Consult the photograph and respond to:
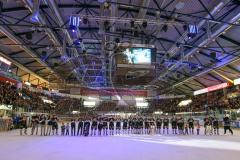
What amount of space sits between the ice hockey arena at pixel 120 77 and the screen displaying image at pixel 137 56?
0.16ft

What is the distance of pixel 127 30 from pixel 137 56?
5153 millimetres

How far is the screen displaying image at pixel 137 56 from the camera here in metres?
12.3

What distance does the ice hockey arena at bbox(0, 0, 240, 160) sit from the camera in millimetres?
11352

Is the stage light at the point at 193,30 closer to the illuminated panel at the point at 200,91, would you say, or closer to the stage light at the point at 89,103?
the illuminated panel at the point at 200,91

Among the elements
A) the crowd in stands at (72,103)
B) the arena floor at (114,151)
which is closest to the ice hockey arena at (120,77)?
the arena floor at (114,151)

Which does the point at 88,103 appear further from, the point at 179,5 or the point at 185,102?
the point at 179,5

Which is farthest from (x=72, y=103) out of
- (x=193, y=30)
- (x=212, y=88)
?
(x=193, y=30)

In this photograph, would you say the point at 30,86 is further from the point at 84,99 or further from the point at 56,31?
the point at 56,31

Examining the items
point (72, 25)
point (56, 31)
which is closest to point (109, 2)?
point (72, 25)

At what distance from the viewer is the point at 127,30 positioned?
55.8ft

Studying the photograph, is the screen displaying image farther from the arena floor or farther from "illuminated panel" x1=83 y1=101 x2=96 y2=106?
"illuminated panel" x1=83 y1=101 x2=96 y2=106

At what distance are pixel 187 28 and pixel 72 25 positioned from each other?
6.08 meters

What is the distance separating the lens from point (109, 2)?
11.0m

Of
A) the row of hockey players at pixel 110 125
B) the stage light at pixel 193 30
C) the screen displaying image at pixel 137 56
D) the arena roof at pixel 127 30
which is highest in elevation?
the arena roof at pixel 127 30
